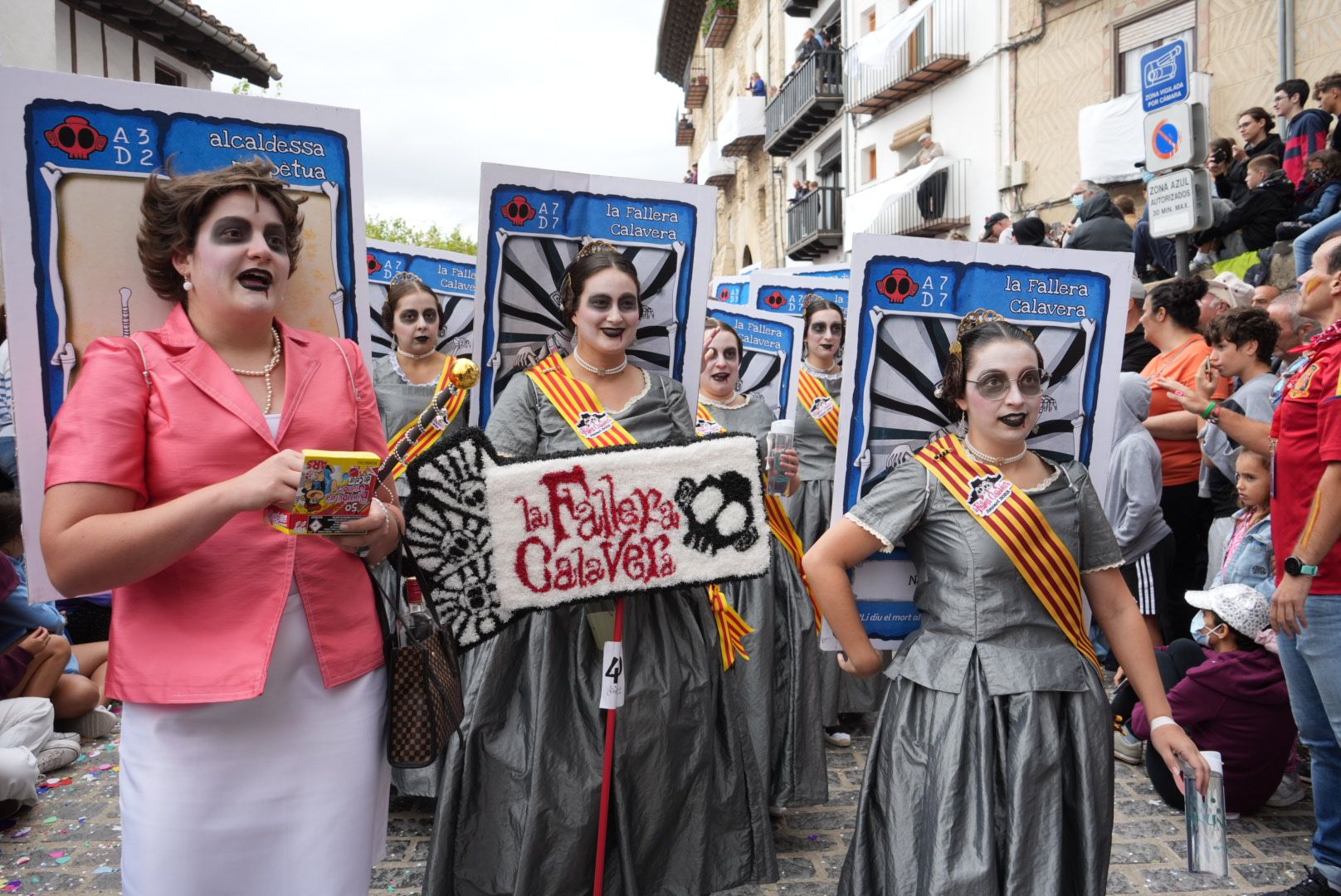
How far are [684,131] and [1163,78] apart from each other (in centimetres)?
4415

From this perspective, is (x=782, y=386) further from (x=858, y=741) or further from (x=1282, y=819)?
(x=1282, y=819)

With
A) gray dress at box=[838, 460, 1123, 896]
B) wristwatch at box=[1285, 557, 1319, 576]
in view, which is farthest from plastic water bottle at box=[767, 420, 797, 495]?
wristwatch at box=[1285, 557, 1319, 576]

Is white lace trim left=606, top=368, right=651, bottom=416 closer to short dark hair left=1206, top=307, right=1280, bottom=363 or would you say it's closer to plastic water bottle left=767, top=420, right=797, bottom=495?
plastic water bottle left=767, top=420, right=797, bottom=495

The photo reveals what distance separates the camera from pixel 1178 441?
6.13 metres

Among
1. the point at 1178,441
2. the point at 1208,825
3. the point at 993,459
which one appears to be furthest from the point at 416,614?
the point at 1178,441

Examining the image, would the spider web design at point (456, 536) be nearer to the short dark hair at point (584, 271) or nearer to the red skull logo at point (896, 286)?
the short dark hair at point (584, 271)

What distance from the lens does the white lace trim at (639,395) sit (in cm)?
332

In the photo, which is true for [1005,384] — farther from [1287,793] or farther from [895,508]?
[1287,793]

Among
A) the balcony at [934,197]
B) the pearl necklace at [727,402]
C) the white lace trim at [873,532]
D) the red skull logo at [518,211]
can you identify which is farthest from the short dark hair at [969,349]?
the balcony at [934,197]

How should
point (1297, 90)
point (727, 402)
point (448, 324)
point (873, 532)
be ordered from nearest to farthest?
point (873, 532)
point (727, 402)
point (448, 324)
point (1297, 90)

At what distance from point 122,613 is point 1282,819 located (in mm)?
4377

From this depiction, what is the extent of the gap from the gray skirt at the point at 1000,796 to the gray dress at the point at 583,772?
54cm

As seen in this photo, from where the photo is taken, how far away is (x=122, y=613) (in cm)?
196

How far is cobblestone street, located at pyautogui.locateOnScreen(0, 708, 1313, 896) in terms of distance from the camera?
3.83 m
